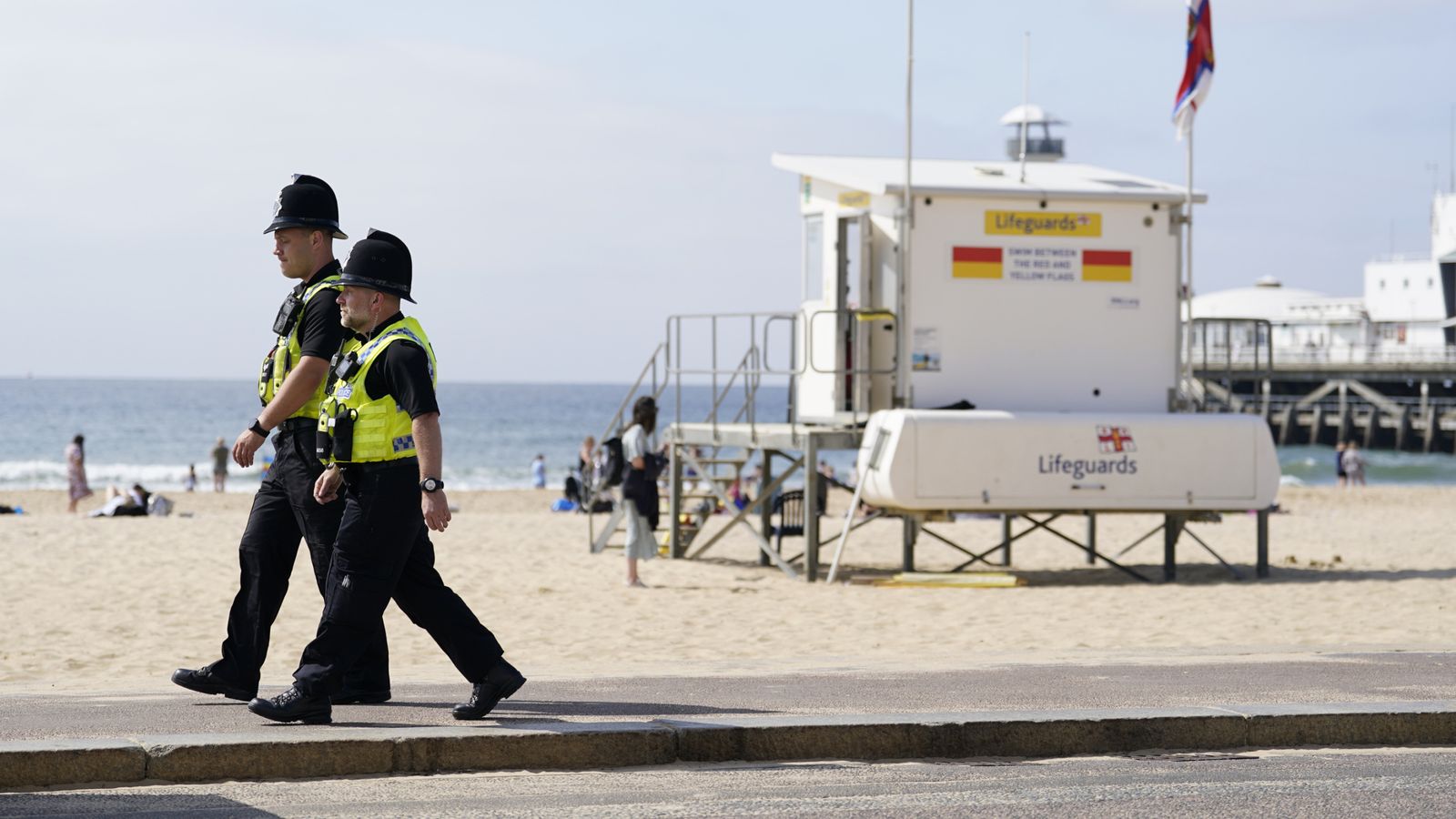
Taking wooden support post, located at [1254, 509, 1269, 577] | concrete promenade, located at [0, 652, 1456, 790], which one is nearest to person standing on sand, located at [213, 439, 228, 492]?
wooden support post, located at [1254, 509, 1269, 577]

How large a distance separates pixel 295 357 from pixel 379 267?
0.59m

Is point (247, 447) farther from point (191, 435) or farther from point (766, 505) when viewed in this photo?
A: point (191, 435)

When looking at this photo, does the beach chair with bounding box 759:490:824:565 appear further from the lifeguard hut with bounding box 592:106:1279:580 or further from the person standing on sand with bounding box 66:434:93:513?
the person standing on sand with bounding box 66:434:93:513

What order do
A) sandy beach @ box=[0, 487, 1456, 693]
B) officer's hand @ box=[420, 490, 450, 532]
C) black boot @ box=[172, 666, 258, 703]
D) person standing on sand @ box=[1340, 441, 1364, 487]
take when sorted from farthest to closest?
1. person standing on sand @ box=[1340, 441, 1364, 487]
2. sandy beach @ box=[0, 487, 1456, 693]
3. black boot @ box=[172, 666, 258, 703]
4. officer's hand @ box=[420, 490, 450, 532]

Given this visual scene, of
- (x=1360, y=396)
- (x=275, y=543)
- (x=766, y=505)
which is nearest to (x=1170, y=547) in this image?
(x=766, y=505)

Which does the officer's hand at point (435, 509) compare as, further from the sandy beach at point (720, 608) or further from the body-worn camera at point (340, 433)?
the sandy beach at point (720, 608)

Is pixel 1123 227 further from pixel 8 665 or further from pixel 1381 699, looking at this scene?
pixel 8 665

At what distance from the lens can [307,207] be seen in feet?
22.1

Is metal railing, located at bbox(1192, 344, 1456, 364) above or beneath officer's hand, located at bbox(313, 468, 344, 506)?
above

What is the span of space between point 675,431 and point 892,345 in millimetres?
3079

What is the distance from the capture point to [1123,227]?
16.2 meters

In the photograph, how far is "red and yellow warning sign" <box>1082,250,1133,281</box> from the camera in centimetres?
1616

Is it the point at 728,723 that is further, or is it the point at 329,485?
the point at 728,723

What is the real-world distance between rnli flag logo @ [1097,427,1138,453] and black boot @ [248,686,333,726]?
34.5 feet
